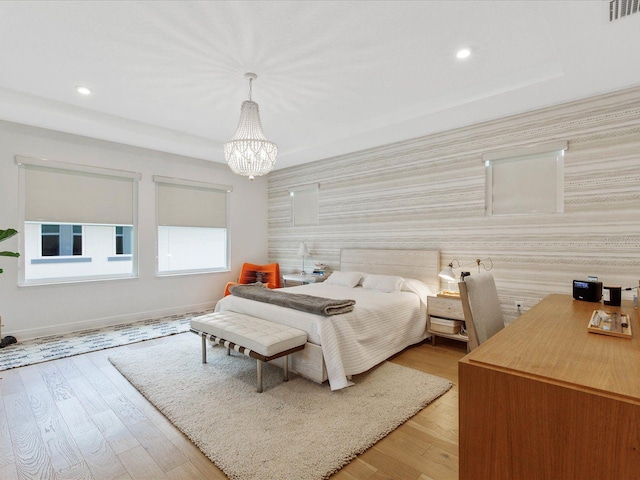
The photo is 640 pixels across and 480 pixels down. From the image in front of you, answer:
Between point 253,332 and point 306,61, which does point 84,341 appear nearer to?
point 253,332

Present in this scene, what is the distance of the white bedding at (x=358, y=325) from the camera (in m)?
2.60

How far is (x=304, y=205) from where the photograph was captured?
5.65m

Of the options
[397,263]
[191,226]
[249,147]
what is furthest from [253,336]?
[191,226]

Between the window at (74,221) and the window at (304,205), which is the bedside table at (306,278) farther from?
the window at (74,221)

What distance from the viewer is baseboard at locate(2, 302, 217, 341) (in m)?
3.79

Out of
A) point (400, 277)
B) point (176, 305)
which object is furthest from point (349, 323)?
point (176, 305)

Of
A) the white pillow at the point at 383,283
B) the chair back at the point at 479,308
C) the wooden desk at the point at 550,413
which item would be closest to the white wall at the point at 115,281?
the white pillow at the point at 383,283

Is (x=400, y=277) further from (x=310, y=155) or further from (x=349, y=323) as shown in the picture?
(x=310, y=155)

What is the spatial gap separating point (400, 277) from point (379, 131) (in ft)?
6.06

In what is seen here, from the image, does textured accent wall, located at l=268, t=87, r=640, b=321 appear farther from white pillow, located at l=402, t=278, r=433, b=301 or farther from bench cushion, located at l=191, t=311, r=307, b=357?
bench cushion, located at l=191, t=311, r=307, b=357

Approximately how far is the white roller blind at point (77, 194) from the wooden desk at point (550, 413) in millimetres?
4838

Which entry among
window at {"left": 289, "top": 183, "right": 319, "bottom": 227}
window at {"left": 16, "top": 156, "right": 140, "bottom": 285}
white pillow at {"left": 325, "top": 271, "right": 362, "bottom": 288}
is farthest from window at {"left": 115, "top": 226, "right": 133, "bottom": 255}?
white pillow at {"left": 325, "top": 271, "right": 362, "bottom": 288}

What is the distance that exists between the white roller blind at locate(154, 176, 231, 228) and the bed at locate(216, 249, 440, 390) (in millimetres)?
2119

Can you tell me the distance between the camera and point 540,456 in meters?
0.86
